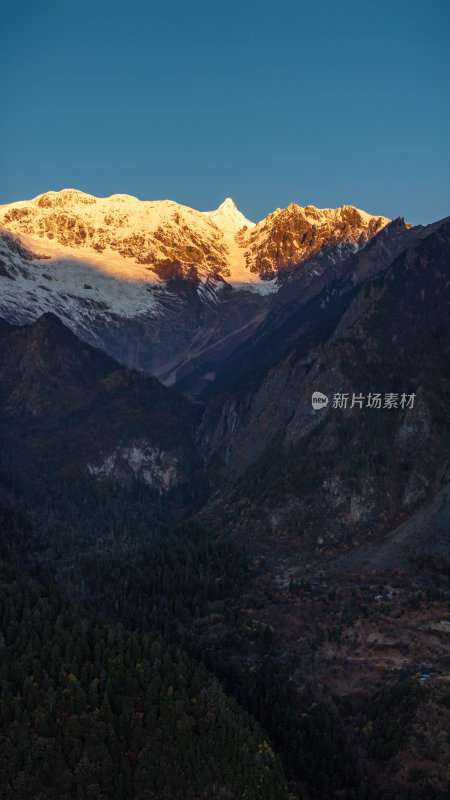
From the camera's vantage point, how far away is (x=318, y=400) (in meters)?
192

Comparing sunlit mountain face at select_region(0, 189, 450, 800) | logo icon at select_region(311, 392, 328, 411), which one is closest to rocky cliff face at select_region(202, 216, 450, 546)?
sunlit mountain face at select_region(0, 189, 450, 800)

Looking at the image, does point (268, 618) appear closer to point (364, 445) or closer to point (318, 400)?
point (364, 445)

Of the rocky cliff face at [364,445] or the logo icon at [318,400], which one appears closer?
the rocky cliff face at [364,445]

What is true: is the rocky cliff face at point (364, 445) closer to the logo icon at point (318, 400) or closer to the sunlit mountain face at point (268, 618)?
the sunlit mountain face at point (268, 618)

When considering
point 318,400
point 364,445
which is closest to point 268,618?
point 364,445

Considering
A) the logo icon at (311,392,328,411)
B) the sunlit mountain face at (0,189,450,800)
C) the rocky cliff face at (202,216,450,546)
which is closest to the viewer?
the sunlit mountain face at (0,189,450,800)

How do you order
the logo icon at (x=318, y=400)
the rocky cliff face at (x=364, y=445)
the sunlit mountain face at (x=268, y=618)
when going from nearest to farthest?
the sunlit mountain face at (x=268, y=618), the rocky cliff face at (x=364, y=445), the logo icon at (x=318, y=400)

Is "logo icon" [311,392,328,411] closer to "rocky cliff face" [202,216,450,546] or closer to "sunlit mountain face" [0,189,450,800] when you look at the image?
"sunlit mountain face" [0,189,450,800]

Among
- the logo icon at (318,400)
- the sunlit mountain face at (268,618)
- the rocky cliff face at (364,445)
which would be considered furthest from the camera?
the logo icon at (318,400)

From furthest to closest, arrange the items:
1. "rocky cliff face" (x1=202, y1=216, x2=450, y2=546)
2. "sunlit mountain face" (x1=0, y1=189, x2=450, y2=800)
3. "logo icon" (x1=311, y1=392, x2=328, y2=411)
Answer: "logo icon" (x1=311, y1=392, x2=328, y2=411) < "rocky cliff face" (x1=202, y1=216, x2=450, y2=546) < "sunlit mountain face" (x1=0, y1=189, x2=450, y2=800)

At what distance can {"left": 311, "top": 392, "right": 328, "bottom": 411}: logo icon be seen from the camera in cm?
19024

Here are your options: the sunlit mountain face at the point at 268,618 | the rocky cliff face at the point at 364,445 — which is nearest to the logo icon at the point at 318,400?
the sunlit mountain face at the point at 268,618

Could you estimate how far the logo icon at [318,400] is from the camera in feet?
624

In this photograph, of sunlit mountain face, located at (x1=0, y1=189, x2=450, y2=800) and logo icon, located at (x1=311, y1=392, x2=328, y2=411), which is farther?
logo icon, located at (x1=311, y1=392, x2=328, y2=411)
